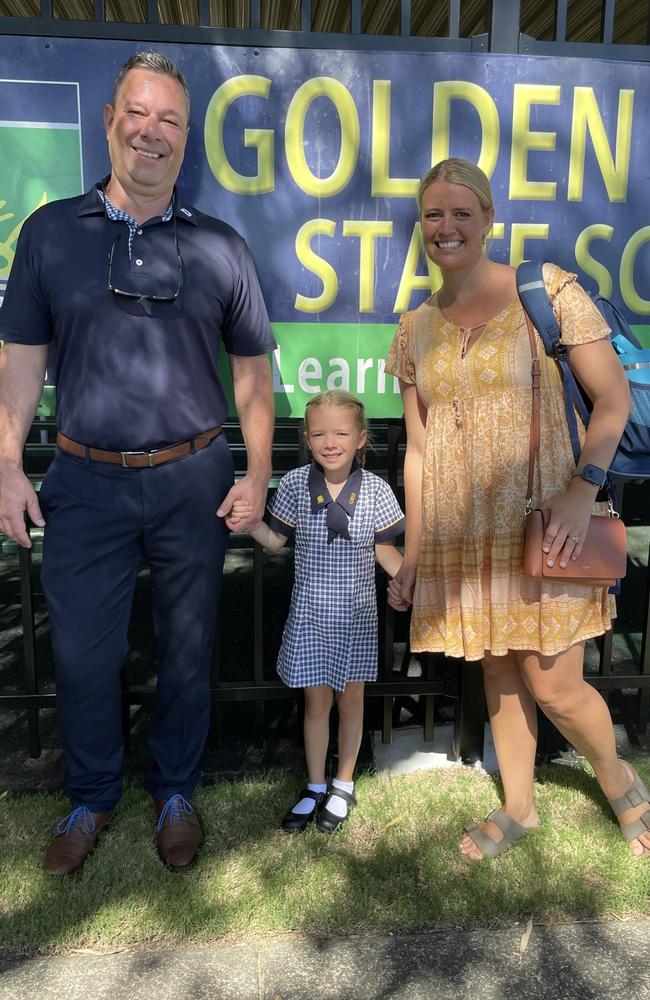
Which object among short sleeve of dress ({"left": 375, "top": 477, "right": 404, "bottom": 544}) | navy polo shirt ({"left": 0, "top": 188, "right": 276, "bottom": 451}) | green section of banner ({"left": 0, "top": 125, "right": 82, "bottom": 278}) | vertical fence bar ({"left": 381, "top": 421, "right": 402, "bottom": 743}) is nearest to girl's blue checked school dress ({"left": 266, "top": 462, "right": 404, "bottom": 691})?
short sleeve of dress ({"left": 375, "top": 477, "right": 404, "bottom": 544})

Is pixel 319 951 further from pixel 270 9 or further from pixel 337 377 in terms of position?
pixel 270 9

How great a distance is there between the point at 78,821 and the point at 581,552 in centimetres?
163

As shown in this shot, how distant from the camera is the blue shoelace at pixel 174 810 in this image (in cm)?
246

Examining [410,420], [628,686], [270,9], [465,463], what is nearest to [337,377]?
[410,420]

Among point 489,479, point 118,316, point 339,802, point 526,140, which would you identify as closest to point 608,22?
point 526,140

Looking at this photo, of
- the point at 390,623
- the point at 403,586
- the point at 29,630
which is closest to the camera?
the point at 403,586

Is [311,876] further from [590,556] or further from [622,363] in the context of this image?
[622,363]

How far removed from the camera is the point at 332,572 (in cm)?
254

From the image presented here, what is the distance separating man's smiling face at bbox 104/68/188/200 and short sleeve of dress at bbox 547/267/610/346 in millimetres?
1056

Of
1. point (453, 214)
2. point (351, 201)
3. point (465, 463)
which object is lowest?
point (465, 463)

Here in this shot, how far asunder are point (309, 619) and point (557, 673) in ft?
2.48

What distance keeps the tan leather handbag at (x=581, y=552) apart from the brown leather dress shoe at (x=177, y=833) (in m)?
1.26

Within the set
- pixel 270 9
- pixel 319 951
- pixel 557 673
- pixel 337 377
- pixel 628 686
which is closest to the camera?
pixel 319 951

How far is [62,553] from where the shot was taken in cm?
230
